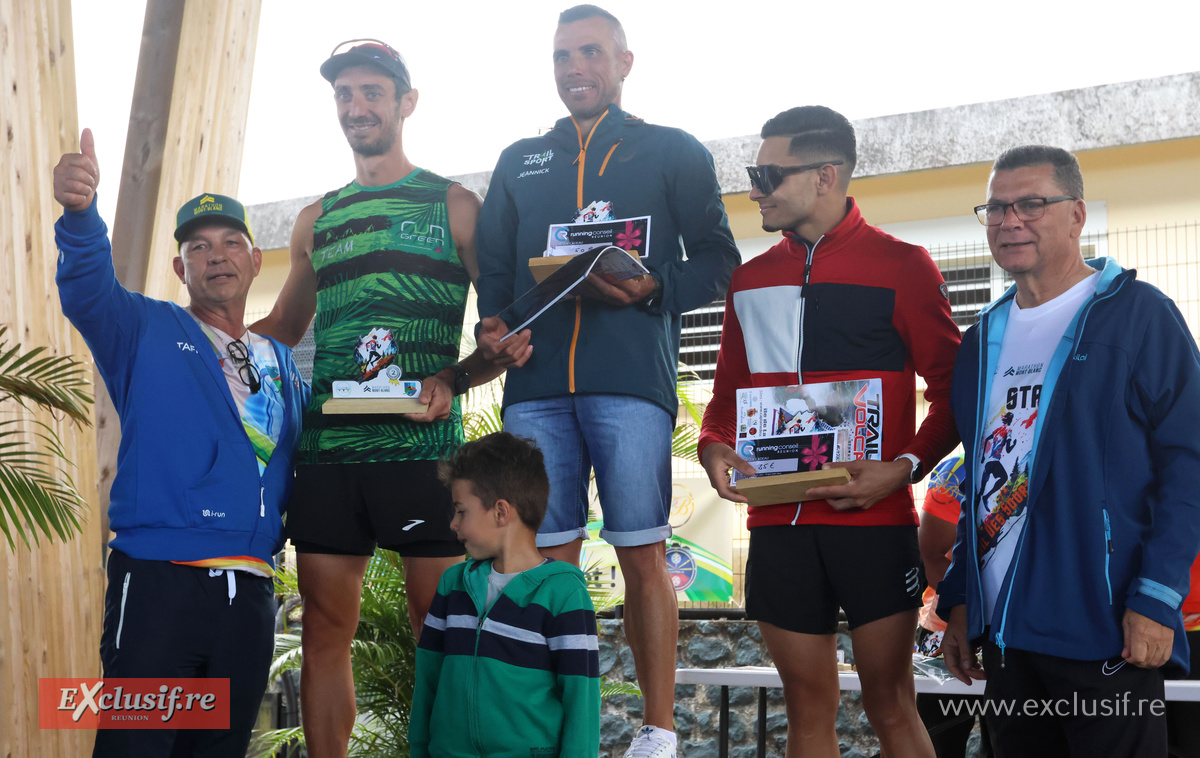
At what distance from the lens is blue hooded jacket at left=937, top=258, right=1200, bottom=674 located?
218cm

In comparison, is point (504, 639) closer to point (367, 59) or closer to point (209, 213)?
point (209, 213)

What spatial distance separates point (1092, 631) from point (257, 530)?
2059 mm

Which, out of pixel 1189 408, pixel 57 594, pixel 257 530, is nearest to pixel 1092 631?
pixel 1189 408

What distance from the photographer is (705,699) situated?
7.29 meters

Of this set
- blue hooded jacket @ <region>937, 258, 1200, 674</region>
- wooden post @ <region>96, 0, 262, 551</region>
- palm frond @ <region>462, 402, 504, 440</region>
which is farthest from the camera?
palm frond @ <region>462, 402, 504, 440</region>

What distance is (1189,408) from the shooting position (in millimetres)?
2219

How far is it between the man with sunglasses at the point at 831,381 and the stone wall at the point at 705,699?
4.56 m

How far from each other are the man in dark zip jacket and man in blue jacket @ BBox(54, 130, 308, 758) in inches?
29.0

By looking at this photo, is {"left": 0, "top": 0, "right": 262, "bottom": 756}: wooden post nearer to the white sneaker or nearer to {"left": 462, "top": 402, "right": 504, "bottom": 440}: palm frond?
{"left": 462, "top": 402, "right": 504, "bottom": 440}: palm frond

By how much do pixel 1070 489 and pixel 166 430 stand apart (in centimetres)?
225

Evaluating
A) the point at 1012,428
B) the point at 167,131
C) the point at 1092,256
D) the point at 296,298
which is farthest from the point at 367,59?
the point at 1092,256

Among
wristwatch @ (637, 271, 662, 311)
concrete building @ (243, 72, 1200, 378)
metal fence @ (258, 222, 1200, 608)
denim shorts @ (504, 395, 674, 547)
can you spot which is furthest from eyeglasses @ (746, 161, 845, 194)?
concrete building @ (243, 72, 1200, 378)

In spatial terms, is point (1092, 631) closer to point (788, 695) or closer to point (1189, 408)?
point (1189, 408)

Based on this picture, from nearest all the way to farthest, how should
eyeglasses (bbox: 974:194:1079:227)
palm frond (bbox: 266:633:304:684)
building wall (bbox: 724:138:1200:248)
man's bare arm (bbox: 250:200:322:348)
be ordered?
eyeglasses (bbox: 974:194:1079:227), man's bare arm (bbox: 250:200:322:348), palm frond (bbox: 266:633:304:684), building wall (bbox: 724:138:1200:248)
